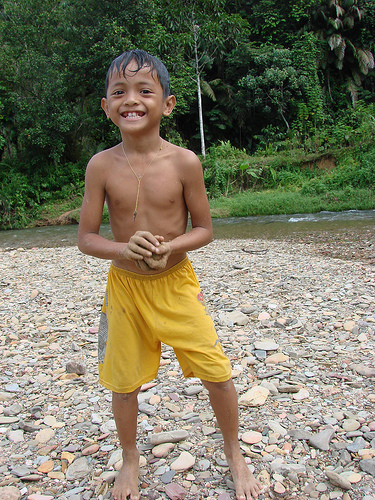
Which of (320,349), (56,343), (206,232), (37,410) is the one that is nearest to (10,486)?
(37,410)

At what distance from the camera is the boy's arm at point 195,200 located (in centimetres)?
186

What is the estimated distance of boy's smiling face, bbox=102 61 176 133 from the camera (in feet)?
5.92

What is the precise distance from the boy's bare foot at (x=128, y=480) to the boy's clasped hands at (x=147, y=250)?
0.99 metres

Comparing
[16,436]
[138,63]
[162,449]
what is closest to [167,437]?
[162,449]

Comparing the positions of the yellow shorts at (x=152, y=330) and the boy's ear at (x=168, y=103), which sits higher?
the boy's ear at (x=168, y=103)

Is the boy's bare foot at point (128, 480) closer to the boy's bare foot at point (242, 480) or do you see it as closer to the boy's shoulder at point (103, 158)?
the boy's bare foot at point (242, 480)

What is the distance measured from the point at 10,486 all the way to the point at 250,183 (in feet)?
59.9

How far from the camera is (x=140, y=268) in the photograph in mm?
1793

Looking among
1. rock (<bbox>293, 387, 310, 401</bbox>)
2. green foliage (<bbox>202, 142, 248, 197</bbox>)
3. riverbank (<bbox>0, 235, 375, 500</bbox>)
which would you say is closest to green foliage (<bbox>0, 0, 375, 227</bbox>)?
green foliage (<bbox>202, 142, 248, 197</bbox>)

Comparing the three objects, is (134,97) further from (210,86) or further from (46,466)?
(210,86)

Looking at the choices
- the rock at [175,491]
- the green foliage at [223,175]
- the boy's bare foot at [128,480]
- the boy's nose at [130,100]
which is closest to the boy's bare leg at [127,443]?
the boy's bare foot at [128,480]

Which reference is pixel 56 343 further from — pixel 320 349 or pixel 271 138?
pixel 271 138

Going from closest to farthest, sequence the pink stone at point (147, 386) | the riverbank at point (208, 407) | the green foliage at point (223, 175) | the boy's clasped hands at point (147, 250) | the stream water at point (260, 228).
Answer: the boy's clasped hands at point (147, 250) → the riverbank at point (208, 407) → the pink stone at point (147, 386) → the stream water at point (260, 228) → the green foliage at point (223, 175)

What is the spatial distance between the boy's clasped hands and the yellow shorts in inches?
10.9
